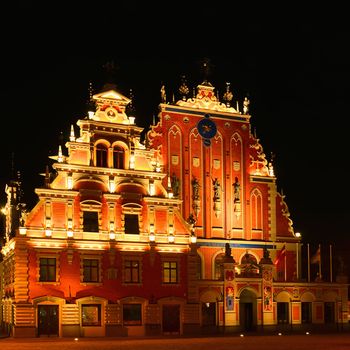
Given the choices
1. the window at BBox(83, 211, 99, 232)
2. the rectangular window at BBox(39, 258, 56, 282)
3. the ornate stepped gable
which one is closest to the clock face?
the ornate stepped gable

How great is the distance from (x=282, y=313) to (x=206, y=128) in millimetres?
15796

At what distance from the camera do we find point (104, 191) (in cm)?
4609

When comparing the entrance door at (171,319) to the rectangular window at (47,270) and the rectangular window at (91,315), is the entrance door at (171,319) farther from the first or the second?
the rectangular window at (47,270)

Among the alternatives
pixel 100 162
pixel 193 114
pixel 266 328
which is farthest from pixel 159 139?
pixel 266 328

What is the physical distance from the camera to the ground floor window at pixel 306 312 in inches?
2046

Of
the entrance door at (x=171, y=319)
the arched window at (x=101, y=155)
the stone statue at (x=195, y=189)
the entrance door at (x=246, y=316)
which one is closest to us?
the entrance door at (x=171, y=319)

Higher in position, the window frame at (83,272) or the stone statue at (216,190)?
the stone statue at (216,190)

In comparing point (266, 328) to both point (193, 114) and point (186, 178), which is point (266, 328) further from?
point (193, 114)

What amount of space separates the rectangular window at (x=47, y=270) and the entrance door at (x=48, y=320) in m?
1.74

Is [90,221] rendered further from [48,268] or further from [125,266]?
[48,268]

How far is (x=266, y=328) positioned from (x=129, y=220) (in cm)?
1318

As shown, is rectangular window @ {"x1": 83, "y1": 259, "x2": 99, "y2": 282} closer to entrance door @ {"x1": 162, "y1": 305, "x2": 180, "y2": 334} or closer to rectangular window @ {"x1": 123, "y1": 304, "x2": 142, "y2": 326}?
rectangular window @ {"x1": 123, "y1": 304, "x2": 142, "y2": 326}

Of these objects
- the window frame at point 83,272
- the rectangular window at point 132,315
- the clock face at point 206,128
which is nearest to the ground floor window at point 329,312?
the rectangular window at point 132,315

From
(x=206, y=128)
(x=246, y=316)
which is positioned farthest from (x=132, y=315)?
(x=206, y=128)
